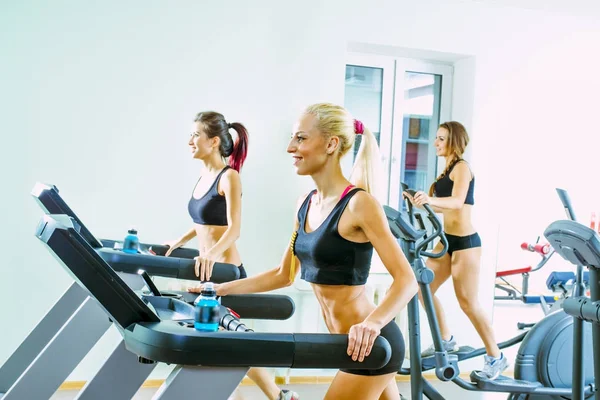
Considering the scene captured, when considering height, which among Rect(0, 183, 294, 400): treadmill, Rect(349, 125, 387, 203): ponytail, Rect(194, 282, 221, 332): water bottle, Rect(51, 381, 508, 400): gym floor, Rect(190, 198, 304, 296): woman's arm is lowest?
Rect(51, 381, 508, 400): gym floor

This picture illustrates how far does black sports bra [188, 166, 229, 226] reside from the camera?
3.73 metres

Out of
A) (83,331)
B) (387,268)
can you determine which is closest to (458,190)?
(387,268)

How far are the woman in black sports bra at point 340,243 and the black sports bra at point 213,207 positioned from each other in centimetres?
129

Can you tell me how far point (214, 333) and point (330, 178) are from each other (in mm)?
881

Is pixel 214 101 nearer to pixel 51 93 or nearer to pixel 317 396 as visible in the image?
pixel 51 93

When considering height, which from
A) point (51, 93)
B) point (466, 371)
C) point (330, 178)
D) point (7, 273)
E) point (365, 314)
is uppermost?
point (51, 93)

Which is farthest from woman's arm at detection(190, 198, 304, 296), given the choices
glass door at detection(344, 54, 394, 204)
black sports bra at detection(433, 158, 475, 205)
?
glass door at detection(344, 54, 394, 204)

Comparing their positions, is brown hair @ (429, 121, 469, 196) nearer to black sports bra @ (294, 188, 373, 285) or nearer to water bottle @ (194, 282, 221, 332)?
black sports bra @ (294, 188, 373, 285)

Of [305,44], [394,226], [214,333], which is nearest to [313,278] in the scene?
[214,333]

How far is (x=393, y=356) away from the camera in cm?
216

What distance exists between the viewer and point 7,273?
4180 millimetres

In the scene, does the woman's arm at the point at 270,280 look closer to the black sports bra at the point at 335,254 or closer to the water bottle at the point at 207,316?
the black sports bra at the point at 335,254

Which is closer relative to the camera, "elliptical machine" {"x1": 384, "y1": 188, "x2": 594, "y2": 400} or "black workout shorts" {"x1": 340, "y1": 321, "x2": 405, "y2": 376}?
"black workout shorts" {"x1": 340, "y1": 321, "x2": 405, "y2": 376}

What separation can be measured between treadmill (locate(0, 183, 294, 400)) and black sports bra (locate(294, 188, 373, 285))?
29 centimetres
